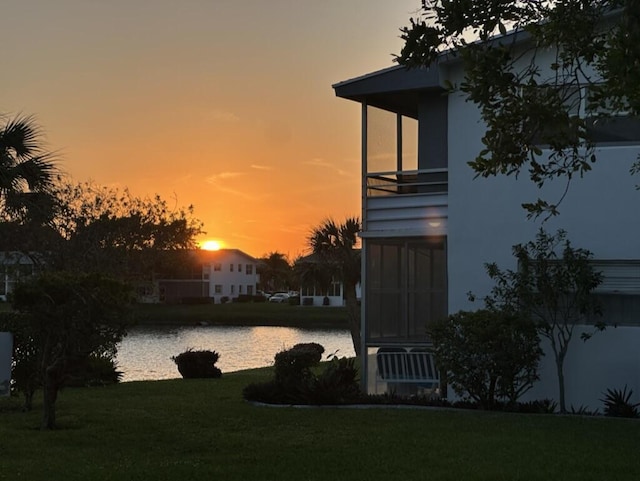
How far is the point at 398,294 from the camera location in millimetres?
18516

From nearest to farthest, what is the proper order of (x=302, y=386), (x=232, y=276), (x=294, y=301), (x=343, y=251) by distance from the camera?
(x=302, y=386) → (x=343, y=251) → (x=294, y=301) → (x=232, y=276)

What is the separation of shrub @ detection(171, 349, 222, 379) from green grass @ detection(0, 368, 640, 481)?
26.5 feet

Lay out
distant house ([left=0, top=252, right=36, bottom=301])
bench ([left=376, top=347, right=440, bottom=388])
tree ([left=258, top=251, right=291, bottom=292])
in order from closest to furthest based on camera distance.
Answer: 1. bench ([left=376, top=347, right=440, bottom=388])
2. distant house ([left=0, top=252, right=36, bottom=301])
3. tree ([left=258, top=251, right=291, bottom=292])

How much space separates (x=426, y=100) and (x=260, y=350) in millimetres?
27680

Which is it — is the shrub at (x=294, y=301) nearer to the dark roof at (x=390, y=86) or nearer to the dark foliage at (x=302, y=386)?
the dark roof at (x=390, y=86)

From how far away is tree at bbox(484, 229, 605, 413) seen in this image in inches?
609

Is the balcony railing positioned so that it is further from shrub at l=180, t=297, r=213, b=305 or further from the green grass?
shrub at l=180, t=297, r=213, b=305

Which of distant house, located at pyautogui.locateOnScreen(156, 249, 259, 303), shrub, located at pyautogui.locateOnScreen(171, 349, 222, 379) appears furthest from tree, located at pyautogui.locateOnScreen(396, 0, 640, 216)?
distant house, located at pyautogui.locateOnScreen(156, 249, 259, 303)

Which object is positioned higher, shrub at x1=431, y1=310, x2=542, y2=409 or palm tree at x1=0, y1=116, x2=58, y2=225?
palm tree at x1=0, y1=116, x2=58, y2=225

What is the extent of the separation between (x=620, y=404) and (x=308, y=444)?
230 inches

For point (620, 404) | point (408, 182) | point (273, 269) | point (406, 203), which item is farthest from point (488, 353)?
point (273, 269)

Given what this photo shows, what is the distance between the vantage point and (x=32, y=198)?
1842 cm

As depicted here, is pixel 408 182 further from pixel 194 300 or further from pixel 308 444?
pixel 194 300

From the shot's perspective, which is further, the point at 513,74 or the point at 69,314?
the point at 69,314
